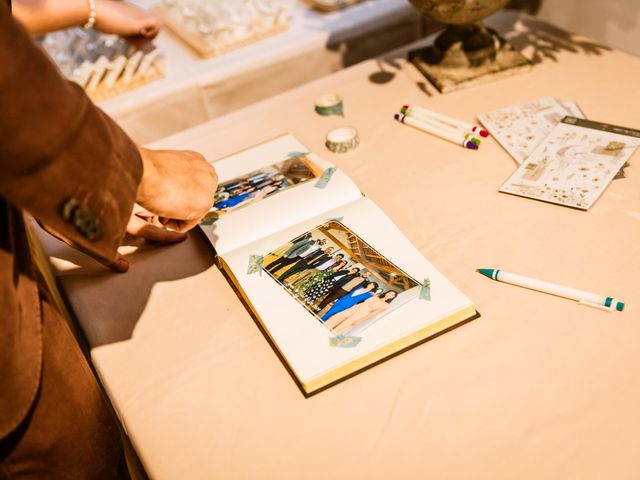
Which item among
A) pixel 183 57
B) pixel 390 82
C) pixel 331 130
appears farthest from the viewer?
pixel 183 57

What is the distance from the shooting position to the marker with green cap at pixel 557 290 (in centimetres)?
79

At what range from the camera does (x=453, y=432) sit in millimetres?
690

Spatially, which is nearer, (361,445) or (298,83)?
(361,445)

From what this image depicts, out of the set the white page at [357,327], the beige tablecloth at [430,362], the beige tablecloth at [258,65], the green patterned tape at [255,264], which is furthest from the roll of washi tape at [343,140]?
the beige tablecloth at [258,65]

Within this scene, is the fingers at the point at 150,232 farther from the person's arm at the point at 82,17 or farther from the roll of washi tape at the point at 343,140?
the person's arm at the point at 82,17

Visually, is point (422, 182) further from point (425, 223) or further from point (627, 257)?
point (627, 257)

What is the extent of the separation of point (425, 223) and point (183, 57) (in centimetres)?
108

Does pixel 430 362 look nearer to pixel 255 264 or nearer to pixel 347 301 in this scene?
pixel 347 301

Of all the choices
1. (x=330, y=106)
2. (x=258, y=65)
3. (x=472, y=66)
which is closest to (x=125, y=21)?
(x=258, y=65)

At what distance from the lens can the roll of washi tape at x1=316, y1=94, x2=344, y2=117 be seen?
128cm

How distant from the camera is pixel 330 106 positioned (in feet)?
4.19

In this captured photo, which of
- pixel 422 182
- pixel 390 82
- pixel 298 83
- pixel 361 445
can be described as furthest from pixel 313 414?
pixel 298 83

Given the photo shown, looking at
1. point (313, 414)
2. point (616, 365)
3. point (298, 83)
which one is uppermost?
point (616, 365)

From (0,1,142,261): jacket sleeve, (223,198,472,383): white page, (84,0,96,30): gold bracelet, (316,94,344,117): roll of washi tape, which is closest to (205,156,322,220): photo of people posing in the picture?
(223,198,472,383): white page
